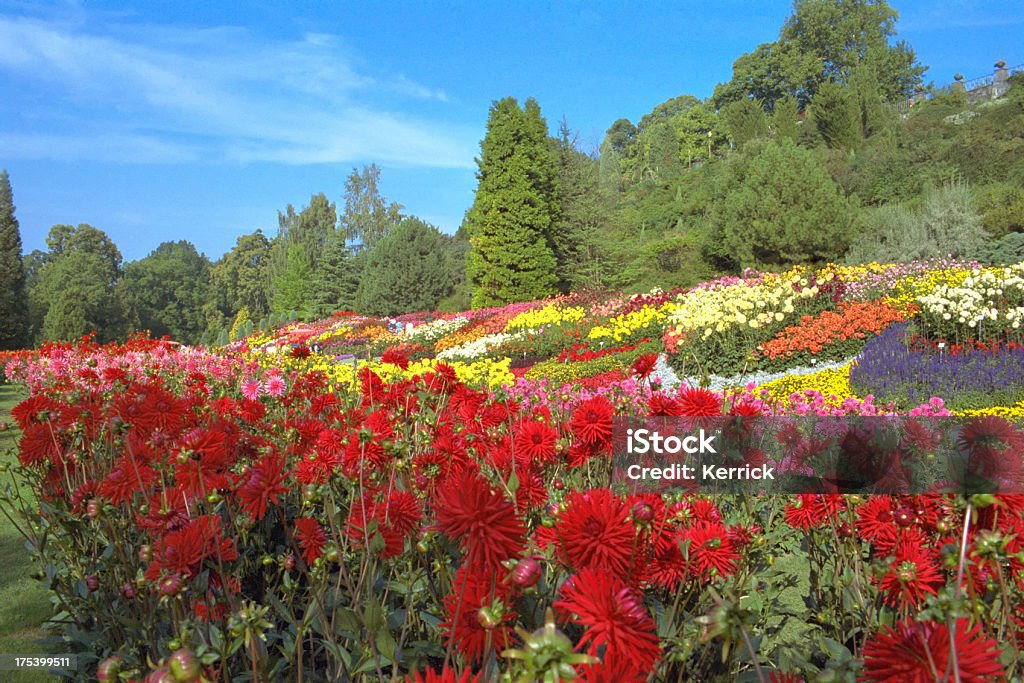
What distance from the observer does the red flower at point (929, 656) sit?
75 centimetres

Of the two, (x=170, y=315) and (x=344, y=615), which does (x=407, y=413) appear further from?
(x=170, y=315)

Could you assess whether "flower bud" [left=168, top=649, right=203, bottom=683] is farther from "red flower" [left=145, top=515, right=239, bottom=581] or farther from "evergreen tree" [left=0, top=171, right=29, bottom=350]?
"evergreen tree" [left=0, top=171, right=29, bottom=350]

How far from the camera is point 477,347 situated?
13.3 m

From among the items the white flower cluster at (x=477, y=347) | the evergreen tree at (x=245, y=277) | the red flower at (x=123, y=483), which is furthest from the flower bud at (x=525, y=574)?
the evergreen tree at (x=245, y=277)

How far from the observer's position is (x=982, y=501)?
917 mm

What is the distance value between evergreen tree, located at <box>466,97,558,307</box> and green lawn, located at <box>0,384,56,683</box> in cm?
1740

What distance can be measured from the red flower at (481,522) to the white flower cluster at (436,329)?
15.3 metres

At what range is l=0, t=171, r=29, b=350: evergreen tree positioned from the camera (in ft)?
81.1

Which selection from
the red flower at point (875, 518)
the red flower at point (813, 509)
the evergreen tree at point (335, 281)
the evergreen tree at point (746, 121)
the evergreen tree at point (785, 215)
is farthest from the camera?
the evergreen tree at point (746, 121)

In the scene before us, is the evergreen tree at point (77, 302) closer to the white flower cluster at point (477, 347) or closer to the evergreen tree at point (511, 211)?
the evergreen tree at point (511, 211)

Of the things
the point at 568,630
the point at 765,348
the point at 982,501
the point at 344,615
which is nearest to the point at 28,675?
the point at 344,615

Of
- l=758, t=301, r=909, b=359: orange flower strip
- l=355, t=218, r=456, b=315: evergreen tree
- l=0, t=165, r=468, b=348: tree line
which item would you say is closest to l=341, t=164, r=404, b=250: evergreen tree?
l=0, t=165, r=468, b=348: tree line

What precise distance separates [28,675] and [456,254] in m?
38.6

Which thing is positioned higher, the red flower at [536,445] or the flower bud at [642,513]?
the flower bud at [642,513]
